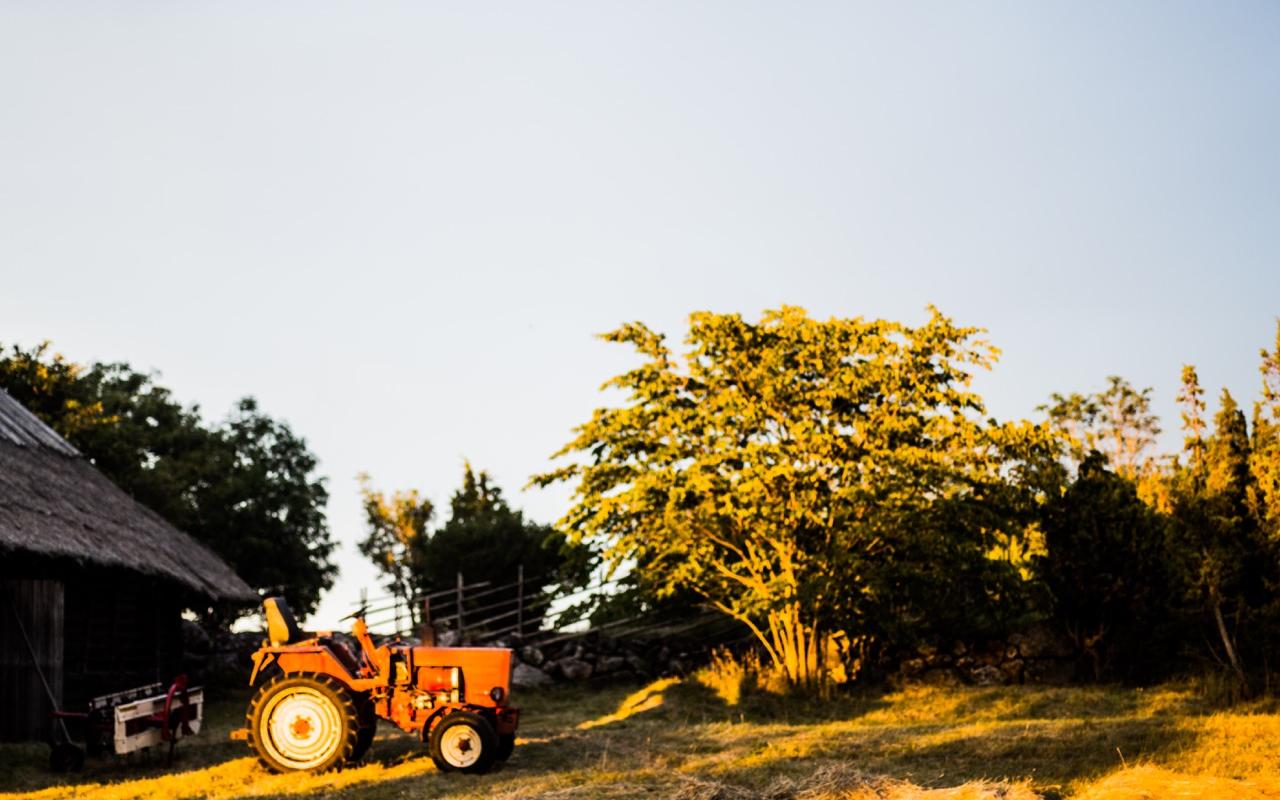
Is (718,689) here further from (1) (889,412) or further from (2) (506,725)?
(2) (506,725)

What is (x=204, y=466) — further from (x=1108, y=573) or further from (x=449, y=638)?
(x=1108, y=573)

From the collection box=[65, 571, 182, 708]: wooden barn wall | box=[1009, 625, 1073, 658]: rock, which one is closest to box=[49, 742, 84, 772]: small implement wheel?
box=[65, 571, 182, 708]: wooden barn wall

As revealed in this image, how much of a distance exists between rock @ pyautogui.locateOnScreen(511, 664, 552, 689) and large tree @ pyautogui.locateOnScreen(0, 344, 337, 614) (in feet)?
33.0

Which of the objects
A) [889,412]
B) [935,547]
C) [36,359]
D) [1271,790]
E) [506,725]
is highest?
[36,359]

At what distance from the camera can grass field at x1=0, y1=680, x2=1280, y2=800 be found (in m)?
9.76

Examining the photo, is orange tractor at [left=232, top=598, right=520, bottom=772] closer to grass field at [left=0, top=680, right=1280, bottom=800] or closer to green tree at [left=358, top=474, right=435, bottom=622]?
grass field at [left=0, top=680, right=1280, bottom=800]

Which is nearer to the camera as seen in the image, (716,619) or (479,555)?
(716,619)

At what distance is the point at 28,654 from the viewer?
15.9 metres

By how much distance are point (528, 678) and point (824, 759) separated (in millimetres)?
11547

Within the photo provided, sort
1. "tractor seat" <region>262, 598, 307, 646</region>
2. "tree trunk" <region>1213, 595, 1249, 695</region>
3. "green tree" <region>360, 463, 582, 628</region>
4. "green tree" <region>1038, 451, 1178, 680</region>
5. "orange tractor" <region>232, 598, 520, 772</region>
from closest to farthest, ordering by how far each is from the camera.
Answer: "orange tractor" <region>232, 598, 520, 772</region>
"tractor seat" <region>262, 598, 307, 646</region>
"tree trunk" <region>1213, 595, 1249, 695</region>
"green tree" <region>1038, 451, 1178, 680</region>
"green tree" <region>360, 463, 582, 628</region>

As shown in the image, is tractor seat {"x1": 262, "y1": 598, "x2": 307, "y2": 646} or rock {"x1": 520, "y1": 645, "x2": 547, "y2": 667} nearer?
tractor seat {"x1": 262, "y1": 598, "x2": 307, "y2": 646}

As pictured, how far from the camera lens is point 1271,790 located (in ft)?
29.1

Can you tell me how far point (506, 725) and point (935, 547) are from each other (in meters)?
8.27

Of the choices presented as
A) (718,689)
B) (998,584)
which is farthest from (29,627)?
(998,584)
